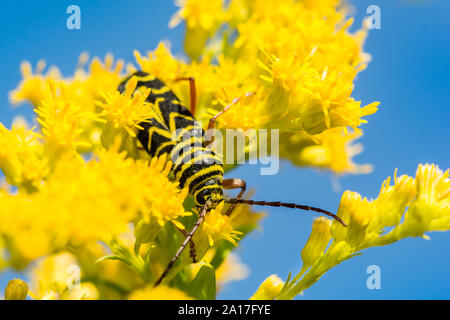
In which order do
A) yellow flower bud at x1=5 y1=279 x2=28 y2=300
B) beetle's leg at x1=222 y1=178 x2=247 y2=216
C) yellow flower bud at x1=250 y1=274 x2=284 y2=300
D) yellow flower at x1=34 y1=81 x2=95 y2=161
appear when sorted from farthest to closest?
beetle's leg at x1=222 y1=178 x2=247 y2=216 → yellow flower bud at x1=250 y1=274 x2=284 y2=300 → yellow flower at x1=34 y1=81 x2=95 y2=161 → yellow flower bud at x1=5 y1=279 x2=28 y2=300

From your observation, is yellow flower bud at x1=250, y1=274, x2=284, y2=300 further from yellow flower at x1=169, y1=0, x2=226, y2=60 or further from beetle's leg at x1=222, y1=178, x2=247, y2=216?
yellow flower at x1=169, y1=0, x2=226, y2=60

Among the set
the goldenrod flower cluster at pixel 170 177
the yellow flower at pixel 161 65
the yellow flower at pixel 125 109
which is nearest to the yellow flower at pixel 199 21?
the goldenrod flower cluster at pixel 170 177

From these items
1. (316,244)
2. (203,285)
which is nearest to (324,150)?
(316,244)

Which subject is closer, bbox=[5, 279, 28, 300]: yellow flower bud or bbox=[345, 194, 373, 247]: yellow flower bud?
bbox=[5, 279, 28, 300]: yellow flower bud

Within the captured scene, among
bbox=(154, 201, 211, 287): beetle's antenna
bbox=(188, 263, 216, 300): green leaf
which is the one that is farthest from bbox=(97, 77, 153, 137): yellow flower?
bbox=(188, 263, 216, 300): green leaf

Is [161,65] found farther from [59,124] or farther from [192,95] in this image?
[59,124]
